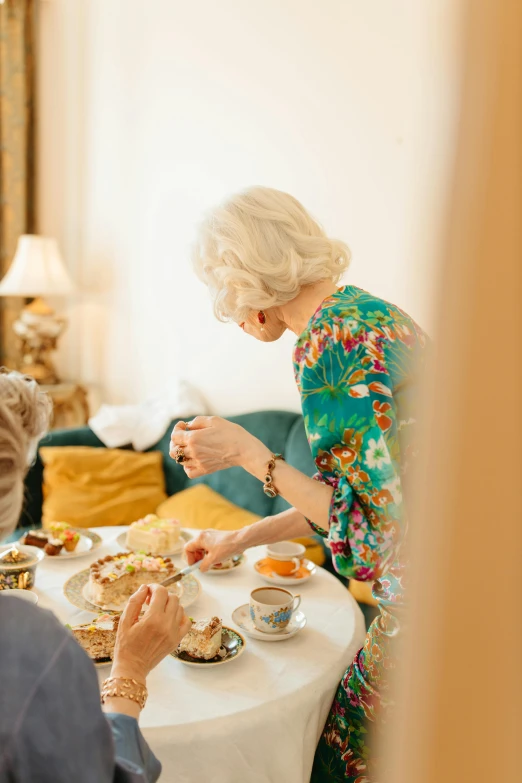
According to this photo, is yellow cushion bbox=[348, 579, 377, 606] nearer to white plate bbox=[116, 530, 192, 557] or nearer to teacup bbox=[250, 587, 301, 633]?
white plate bbox=[116, 530, 192, 557]

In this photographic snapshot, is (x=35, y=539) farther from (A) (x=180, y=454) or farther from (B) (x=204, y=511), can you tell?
(B) (x=204, y=511)

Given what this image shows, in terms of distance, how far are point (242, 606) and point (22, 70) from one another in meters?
4.05

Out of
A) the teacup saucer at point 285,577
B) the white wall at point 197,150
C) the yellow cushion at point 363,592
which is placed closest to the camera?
the teacup saucer at point 285,577

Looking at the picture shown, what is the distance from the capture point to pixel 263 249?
1370mm

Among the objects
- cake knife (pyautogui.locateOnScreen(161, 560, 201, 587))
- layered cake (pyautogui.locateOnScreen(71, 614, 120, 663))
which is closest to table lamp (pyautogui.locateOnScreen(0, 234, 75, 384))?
cake knife (pyautogui.locateOnScreen(161, 560, 201, 587))

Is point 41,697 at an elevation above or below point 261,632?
above

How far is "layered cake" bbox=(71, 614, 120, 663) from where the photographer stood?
130cm

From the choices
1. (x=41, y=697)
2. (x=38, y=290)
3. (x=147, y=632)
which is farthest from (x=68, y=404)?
(x=41, y=697)

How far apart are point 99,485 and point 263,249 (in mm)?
1979

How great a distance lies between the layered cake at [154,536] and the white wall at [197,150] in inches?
45.0

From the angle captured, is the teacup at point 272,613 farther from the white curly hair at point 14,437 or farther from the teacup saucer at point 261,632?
the white curly hair at point 14,437

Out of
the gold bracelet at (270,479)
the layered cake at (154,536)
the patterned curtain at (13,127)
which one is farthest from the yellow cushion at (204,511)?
the patterned curtain at (13,127)

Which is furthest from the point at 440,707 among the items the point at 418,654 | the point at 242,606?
the point at 242,606

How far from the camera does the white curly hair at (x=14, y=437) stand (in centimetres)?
91
